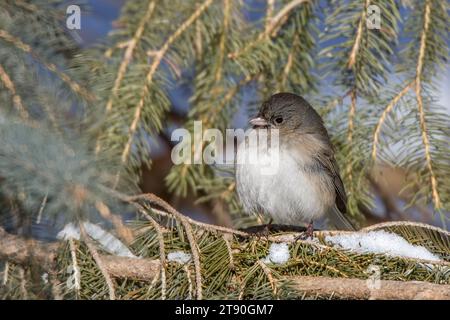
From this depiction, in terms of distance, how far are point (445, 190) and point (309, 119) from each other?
57cm

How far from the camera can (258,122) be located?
2379 millimetres

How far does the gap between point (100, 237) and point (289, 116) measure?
1.14 meters

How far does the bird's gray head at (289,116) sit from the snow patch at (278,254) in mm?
832

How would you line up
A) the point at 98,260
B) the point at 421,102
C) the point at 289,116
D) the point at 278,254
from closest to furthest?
the point at 98,260, the point at 278,254, the point at 421,102, the point at 289,116

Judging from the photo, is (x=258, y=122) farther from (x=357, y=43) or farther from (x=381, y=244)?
(x=381, y=244)

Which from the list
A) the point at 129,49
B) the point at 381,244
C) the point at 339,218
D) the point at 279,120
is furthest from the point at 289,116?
the point at 381,244

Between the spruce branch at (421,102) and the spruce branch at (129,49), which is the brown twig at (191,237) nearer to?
the spruce branch at (129,49)

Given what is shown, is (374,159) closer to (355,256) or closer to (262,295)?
(355,256)

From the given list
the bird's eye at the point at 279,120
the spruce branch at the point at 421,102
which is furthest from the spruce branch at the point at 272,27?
the spruce branch at the point at 421,102

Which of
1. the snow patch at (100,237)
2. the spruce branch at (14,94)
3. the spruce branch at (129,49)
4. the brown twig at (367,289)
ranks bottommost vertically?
the brown twig at (367,289)

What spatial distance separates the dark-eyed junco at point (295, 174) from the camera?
2.23 meters

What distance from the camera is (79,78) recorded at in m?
1.61

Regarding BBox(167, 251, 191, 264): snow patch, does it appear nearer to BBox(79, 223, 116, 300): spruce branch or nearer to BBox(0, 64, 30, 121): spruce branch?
BBox(79, 223, 116, 300): spruce branch
